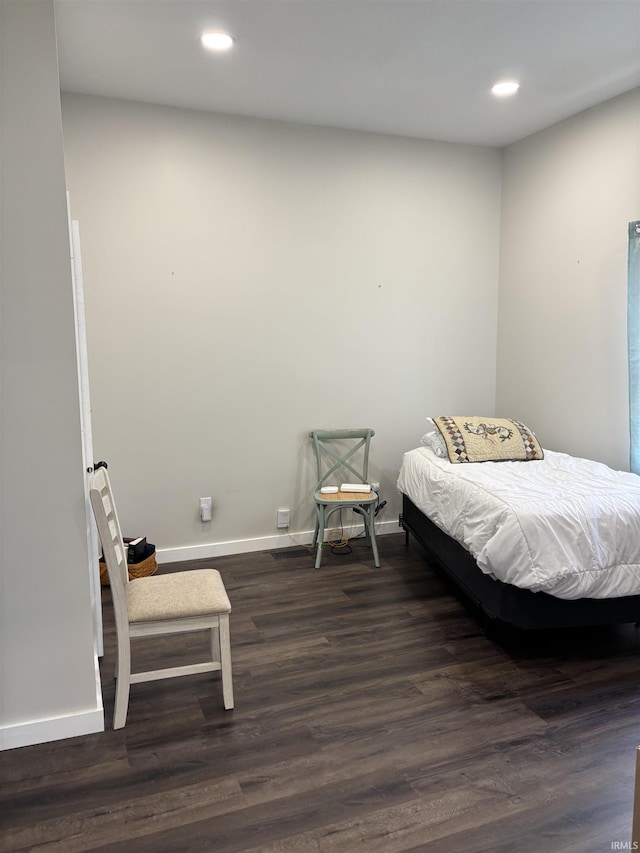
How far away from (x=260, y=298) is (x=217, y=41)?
4.99ft

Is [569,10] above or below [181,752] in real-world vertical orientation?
above

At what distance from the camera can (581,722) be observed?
229cm

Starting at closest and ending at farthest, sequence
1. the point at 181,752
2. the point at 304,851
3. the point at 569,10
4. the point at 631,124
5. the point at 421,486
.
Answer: the point at 304,851, the point at 181,752, the point at 569,10, the point at 631,124, the point at 421,486

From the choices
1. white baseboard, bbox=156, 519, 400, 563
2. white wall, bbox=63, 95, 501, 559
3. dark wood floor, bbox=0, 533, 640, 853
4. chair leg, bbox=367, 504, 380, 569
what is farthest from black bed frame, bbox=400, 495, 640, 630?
white wall, bbox=63, 95, 501, 559

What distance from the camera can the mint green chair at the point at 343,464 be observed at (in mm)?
3904

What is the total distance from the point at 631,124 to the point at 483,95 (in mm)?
861

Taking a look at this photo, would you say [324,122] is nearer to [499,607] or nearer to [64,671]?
[499,607]

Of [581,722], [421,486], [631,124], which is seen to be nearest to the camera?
[581,722]

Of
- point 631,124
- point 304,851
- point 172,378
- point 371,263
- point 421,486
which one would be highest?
point 631,124

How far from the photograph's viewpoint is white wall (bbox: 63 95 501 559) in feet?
12.0

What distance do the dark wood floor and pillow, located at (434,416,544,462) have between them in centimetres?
112

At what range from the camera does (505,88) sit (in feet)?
11.0

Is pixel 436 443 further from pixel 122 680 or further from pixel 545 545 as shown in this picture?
pixel 122 680

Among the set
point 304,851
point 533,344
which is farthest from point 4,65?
point 533,344
